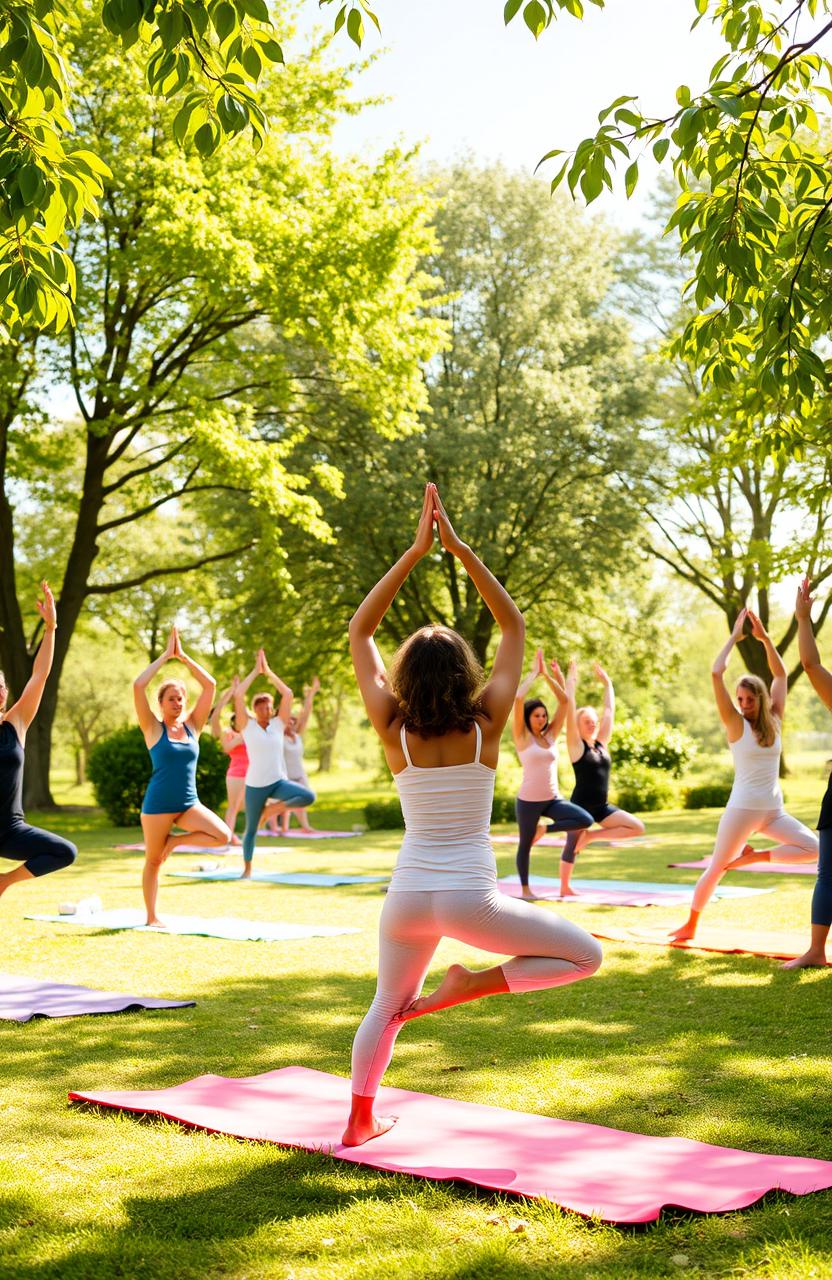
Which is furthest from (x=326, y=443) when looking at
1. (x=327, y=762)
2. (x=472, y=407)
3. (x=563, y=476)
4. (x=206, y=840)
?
(x=327, y=762)

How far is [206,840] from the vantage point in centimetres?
1035

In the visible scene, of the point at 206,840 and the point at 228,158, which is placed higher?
the point at 228,158

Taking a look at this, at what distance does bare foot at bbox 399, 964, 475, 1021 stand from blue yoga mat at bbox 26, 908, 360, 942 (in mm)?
5659

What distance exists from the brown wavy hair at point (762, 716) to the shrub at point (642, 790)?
17629 millimetres

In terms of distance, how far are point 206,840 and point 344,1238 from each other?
670cm

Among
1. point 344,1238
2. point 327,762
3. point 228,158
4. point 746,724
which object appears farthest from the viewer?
point 327,762

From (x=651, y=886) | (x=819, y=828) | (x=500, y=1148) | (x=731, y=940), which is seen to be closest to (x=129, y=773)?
(x=651, y=886)

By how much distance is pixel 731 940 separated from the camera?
31.5 feet

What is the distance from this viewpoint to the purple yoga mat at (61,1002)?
709cm

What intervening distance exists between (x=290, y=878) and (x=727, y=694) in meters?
7.54

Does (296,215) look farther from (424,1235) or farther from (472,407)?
(424,1235)

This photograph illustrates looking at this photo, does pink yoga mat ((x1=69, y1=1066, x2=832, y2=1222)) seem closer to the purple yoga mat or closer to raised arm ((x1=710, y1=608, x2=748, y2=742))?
the purple yoga mat

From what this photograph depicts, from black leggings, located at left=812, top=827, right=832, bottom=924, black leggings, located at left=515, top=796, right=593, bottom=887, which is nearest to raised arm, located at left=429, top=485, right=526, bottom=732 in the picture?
black leggings, located at left=812, top=827, right=832, bottom=924

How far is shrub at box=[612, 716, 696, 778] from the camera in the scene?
95.4 ft
